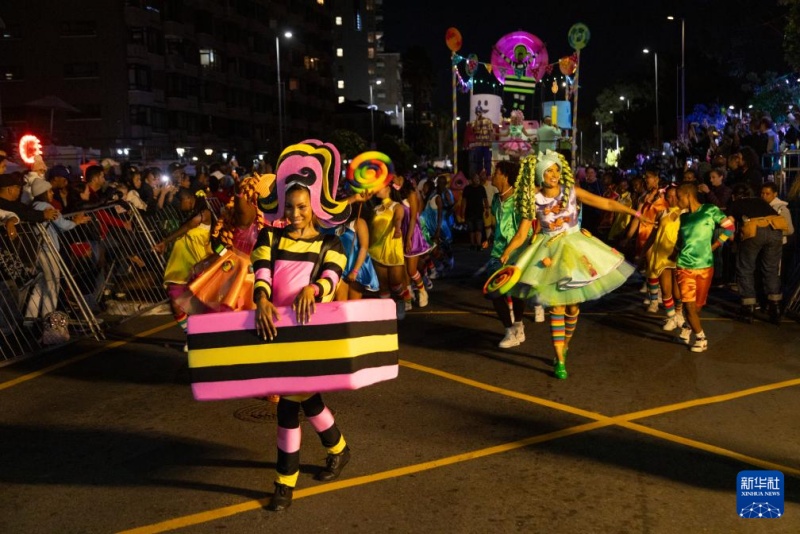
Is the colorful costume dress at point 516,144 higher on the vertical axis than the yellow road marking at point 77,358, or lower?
higher

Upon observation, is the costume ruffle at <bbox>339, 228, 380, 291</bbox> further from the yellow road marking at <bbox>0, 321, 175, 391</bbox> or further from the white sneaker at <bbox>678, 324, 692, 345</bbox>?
the white sneaker at <bbox>678, 324, 692, 345</bbox>

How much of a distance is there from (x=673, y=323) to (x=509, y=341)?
Answer: 233 centimetres

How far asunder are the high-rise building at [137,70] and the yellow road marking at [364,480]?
1401 inches

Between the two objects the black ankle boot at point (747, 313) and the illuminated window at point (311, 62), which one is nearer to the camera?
the black ankle boot at point (747, 313)

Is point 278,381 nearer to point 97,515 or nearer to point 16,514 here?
point 97,515

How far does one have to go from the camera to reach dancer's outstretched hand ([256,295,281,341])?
4.71 metres

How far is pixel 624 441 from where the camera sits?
625cm

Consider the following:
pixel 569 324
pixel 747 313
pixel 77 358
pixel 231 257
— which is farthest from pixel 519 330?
pixel 77 358

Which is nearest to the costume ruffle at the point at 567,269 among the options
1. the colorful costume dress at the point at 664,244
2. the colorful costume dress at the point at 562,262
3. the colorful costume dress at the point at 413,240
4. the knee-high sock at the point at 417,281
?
the colorful costume dress at the point at 562,262

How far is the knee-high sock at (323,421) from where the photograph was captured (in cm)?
522

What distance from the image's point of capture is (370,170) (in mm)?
9398

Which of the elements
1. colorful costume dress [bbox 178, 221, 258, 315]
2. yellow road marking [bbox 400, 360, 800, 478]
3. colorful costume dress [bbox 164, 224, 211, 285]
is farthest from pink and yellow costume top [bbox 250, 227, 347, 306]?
colorful costume dress [bbox 164, 224, 211, 285]

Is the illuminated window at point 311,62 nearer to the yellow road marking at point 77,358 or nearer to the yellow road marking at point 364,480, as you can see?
→ the yellow road marking at point 77,358

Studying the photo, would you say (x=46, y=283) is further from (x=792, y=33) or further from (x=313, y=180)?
(x=792, y=33)
